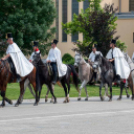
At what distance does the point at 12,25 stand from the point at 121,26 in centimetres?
1350

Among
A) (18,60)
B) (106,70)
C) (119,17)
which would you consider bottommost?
(106,70)

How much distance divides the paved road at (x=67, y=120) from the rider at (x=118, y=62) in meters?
3.91

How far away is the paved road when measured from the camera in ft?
36.0

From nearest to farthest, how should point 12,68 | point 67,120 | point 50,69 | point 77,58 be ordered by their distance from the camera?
point 67,120 < point 12,68 < point 50,69 < point 77,58

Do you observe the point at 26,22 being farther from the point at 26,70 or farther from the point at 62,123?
the point at 62,123

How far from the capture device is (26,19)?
168 feet

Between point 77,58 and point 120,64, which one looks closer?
point 120,64

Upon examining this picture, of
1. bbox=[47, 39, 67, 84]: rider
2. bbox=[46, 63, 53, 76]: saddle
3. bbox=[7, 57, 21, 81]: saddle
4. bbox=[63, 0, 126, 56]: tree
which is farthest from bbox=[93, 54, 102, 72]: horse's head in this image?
bbox=[63, 0, 126, 56]: tree

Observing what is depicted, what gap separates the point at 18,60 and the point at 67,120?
4976 millimetres

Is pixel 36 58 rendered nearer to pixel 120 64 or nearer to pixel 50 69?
pixel 50 69

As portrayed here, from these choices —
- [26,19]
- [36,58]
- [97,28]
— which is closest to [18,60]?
[36,58]

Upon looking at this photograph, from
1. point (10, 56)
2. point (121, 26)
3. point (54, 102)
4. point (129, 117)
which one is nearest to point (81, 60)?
point (54, 102)

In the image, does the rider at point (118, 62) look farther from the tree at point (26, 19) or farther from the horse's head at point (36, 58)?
the tree at point (26, 19)

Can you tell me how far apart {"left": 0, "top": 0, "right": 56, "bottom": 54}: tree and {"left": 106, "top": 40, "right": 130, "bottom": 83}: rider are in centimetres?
3033
